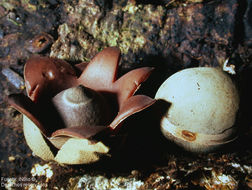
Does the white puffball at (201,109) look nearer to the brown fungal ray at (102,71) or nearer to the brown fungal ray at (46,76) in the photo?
the brown fungal ray at (102,71)

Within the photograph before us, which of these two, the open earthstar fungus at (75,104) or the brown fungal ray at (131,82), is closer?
the open earthstar fungus at (75,104)

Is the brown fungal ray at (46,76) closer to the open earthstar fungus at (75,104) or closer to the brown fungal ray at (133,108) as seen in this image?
the open earthstar fungus at (75,104)

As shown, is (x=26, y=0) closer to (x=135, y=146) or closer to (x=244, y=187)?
(x=135, y=146)

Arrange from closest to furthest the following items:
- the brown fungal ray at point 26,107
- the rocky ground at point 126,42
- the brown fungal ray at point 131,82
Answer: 1. the brown fungal ray at point 26,107
2. the brown fungal ray at point 131,82
3. the rocky ground at point 126,42

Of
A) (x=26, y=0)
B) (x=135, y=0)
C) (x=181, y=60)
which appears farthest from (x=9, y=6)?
(x=181, y=60)

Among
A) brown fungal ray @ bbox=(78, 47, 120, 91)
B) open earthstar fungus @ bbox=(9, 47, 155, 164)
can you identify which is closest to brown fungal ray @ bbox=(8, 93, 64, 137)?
open earthstar fungus @ bbox=(9, 47, 155, 164)

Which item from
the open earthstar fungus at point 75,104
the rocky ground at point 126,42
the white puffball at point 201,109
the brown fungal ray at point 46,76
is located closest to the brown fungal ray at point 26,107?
the open earthstar fungus at point 75,104

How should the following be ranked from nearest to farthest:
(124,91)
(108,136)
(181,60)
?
(108,136), (124,91), (181,60)

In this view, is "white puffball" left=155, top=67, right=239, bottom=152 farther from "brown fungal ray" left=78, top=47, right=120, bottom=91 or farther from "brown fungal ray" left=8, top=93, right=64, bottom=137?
"brown fungal ray" left=8, top=93, right=64, bottom=137

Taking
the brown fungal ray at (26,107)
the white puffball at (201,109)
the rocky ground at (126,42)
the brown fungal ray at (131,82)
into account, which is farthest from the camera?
the rocky ground at (126,42)
